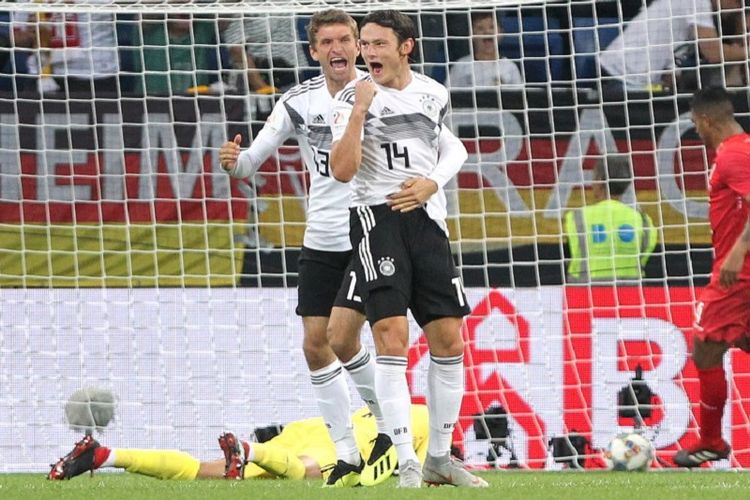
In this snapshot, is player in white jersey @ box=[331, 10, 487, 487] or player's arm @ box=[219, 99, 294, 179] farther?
player's arm @ box=[219, 99, 294, 179]

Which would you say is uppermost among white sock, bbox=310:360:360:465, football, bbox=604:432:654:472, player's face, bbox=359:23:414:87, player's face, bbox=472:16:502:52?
player's face, bbox=472:16:502:52

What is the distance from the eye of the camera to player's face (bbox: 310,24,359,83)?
637cm

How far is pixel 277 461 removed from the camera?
7359mm

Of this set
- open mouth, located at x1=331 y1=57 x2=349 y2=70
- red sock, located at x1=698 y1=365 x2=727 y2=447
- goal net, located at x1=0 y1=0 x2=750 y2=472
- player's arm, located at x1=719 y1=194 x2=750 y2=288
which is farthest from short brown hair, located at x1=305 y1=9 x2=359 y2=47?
red sock, located at x1=698 y1=365 x2=727 y2=447

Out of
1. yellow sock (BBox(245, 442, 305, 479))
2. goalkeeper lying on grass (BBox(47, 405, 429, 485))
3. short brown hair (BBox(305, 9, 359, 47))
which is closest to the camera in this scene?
short brown hair (BBox(305, 9, 359, 47))

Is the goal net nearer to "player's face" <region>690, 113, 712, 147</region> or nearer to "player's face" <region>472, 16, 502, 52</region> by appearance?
"player's face" <region>472, 16, 502, 52</region>

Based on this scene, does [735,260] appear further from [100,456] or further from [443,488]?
[100,456]

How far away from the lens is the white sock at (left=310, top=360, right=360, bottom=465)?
21.7 ft

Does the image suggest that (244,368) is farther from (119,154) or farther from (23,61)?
(23,61)

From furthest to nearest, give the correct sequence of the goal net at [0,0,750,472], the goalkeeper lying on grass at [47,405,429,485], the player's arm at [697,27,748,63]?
1. the player's arm at [697,27,748,63]
2. the goal net at [0,0,750,472]
3. the goalkeeper lying on grass at [47,405,429,485]

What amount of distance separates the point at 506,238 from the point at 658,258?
93cm

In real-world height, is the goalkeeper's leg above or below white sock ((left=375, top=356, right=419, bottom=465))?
below

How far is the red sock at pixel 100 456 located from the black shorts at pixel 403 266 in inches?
67.9

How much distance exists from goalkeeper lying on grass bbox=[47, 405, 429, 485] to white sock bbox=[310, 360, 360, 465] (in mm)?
459
